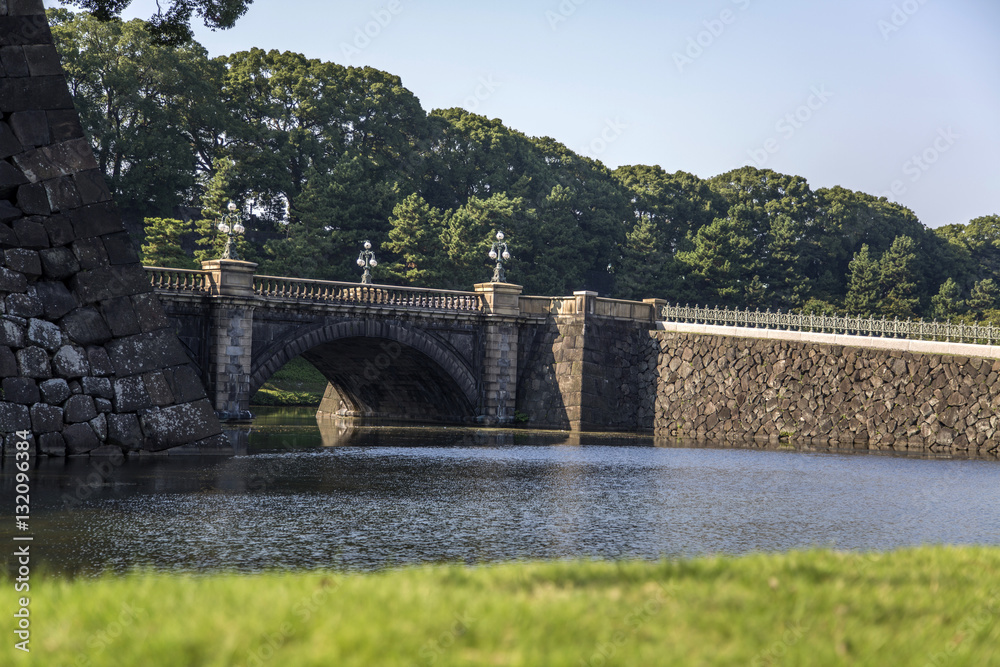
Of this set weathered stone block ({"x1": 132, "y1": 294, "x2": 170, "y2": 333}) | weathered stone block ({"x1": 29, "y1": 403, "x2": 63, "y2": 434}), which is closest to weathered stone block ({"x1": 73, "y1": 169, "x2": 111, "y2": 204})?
weathered stone block ({"x1": 132, "y1": 294, "x2": 170, "y2": 333})

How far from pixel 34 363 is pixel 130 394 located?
6.57 feet

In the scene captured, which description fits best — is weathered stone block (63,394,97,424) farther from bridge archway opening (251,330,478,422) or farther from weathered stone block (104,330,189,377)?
bridge archway opening (251,330,478,422)

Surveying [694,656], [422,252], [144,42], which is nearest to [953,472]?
[694,656]

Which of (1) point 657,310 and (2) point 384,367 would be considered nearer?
(1) point 657,310

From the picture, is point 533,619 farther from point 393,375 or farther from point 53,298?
point 393,375

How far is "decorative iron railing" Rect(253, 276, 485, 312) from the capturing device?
37.2 metres

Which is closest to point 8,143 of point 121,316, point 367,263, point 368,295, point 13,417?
point 121,316

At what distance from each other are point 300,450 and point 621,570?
20700 mm

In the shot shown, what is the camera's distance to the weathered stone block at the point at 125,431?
20.6 metres

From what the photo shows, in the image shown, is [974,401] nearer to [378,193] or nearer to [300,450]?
[300,450]

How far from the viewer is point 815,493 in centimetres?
1955

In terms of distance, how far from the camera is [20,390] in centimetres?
1945

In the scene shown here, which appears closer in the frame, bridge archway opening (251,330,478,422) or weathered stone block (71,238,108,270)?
weathered stone block (71,238,108,270)

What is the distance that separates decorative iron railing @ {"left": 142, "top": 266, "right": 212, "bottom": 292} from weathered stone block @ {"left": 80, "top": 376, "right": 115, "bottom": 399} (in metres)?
13.7
